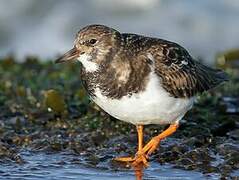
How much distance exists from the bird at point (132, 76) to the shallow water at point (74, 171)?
0.61 ft

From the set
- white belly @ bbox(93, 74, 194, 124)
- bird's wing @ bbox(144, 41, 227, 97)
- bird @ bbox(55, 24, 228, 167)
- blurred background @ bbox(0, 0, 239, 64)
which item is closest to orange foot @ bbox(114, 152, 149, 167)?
bird @ bbox(55, 24, 228, 167)

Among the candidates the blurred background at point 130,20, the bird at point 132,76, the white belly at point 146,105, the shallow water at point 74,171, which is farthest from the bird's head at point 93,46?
Answer: the blurred background at point 130,20

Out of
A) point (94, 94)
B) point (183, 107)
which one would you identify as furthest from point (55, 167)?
point (183, 107)

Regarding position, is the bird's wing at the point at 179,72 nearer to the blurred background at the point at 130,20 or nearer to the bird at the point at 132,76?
the bird at the point at 132,76

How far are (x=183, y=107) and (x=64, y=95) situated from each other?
6.81 ft

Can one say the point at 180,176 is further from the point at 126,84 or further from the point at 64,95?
the point at 64,95

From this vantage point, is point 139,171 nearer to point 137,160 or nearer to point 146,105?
point 137,160

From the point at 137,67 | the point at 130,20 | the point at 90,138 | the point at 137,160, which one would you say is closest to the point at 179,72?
the point at 137,67

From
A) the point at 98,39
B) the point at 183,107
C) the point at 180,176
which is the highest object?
the point at 98,39

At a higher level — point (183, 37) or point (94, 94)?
point (183, 37)

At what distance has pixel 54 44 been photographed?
13383 millimetres

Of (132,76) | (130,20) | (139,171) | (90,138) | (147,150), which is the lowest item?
(139,171)

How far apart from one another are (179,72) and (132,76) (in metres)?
0.64

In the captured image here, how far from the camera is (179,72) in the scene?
6180mm
